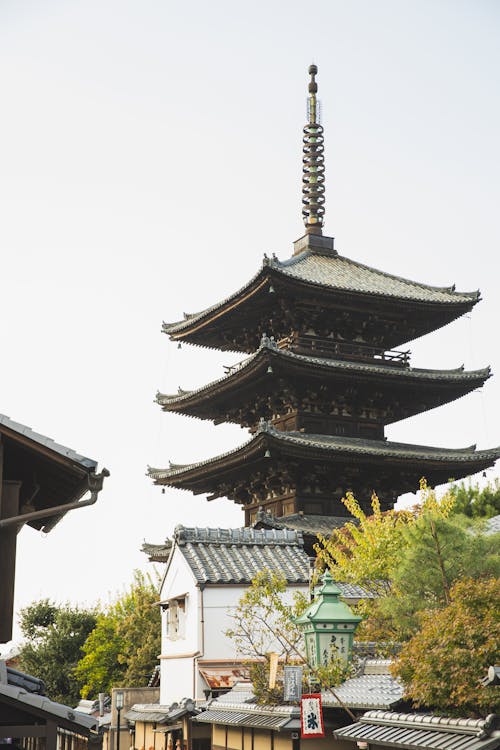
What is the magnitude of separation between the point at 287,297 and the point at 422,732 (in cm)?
2433

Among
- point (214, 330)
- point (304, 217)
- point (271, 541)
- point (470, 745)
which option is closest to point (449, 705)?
point (470, 745)

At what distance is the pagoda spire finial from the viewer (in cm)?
4400

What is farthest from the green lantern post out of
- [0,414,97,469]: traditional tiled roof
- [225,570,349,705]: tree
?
[0,414,97,469]: traditional tiled roof

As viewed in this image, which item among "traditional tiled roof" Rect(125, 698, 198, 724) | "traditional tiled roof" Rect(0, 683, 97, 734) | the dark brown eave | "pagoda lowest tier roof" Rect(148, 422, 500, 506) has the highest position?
the dark brown eave

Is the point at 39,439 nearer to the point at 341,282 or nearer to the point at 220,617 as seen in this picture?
the point at 220,617

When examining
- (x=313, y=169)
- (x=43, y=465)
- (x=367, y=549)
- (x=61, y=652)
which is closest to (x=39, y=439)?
(x=43, y=465)

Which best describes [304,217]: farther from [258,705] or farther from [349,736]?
[349,736]

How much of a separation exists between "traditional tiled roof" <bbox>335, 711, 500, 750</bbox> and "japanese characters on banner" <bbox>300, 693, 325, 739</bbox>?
0.48 m

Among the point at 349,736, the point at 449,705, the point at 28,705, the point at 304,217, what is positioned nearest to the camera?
the point at 28,705

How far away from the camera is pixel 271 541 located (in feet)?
92.6

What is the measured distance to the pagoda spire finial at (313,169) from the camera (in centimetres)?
4400

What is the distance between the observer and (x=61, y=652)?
56.7 metres

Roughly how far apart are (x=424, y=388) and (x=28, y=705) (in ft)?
95.3

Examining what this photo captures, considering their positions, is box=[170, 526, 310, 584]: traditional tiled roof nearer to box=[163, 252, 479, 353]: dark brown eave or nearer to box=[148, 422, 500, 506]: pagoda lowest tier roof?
box=[148, 422, 500, 506]: pagoda lowest tier roof
